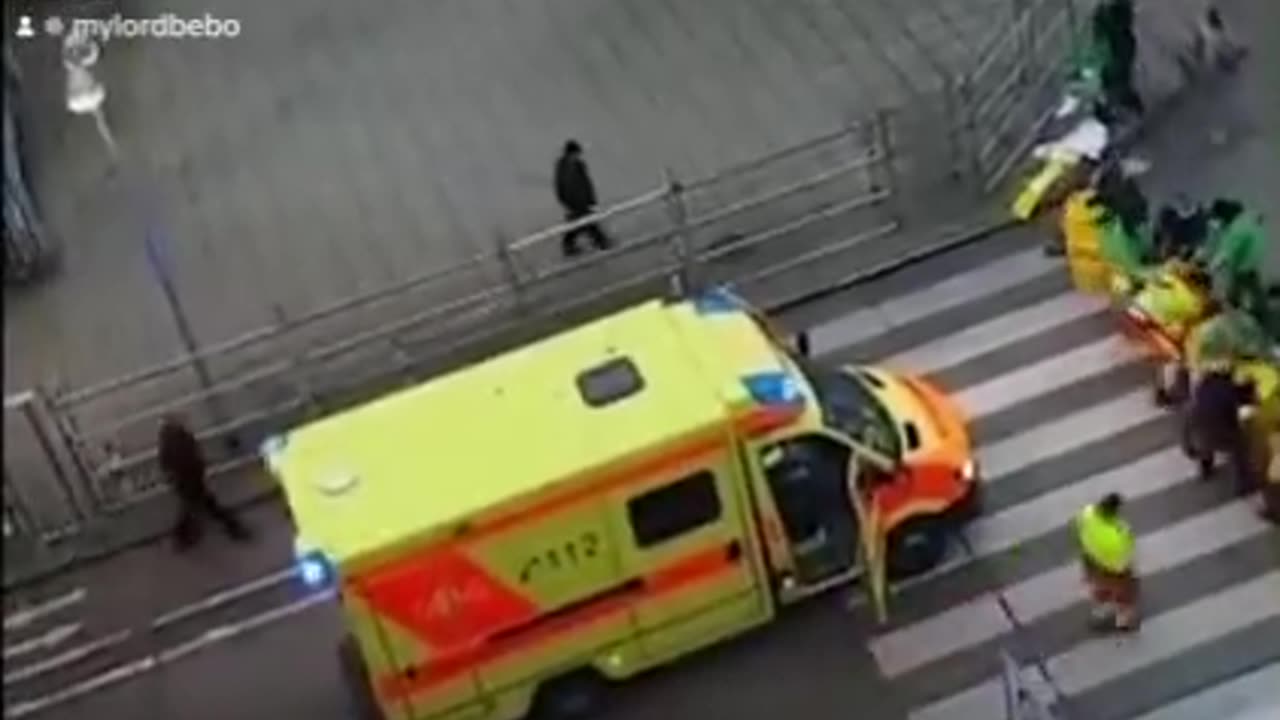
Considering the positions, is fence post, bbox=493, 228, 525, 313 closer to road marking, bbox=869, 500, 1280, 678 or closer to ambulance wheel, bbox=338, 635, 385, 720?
ambulance wheel, bbox=338, 635, 385, 720

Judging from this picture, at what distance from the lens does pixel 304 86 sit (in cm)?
2386

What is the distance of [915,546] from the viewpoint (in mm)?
18266

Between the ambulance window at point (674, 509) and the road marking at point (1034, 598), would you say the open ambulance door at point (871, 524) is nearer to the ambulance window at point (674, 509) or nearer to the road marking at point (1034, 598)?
the road marking at point (1034, 598)

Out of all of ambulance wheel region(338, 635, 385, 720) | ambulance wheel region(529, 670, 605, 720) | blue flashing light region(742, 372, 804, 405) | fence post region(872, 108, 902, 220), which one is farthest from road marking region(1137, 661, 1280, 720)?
fence post region(872, 108, 902, 220)

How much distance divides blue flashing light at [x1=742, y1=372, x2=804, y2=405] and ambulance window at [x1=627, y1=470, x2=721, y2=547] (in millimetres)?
608

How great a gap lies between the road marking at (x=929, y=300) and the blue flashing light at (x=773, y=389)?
9.76 feet

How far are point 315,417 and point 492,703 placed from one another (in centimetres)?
362

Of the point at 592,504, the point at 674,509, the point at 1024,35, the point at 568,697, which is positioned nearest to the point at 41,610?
the point at 568,697

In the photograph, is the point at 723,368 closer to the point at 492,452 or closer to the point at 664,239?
the point at 492,452

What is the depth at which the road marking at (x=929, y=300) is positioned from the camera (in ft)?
67.6

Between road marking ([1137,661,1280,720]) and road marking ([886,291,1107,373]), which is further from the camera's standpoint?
road marking ([886,291,1107,373])

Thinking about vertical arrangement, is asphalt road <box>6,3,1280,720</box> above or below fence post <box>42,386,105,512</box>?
below

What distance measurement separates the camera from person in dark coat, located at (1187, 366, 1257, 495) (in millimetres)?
18047

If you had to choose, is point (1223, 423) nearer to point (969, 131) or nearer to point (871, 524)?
point (871, 524)
